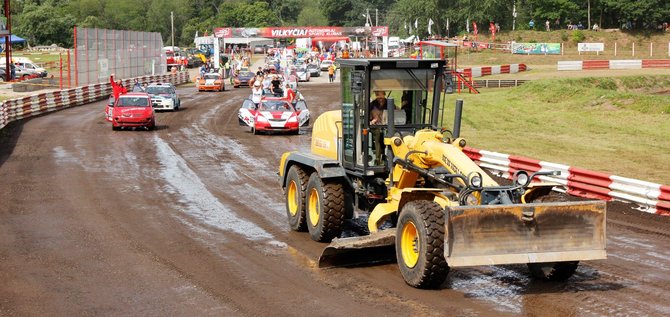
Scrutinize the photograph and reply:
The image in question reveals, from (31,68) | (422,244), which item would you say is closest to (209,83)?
(31,68)

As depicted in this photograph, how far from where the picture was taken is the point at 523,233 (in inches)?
403

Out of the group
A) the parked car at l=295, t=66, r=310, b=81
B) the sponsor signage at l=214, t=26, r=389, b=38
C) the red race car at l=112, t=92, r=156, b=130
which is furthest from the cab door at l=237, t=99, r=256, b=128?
the sponsor signage at l=214, t=26, r=389, b=38

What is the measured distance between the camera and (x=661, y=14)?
108750 mm

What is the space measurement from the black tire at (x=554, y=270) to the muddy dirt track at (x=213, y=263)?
6.0 inches

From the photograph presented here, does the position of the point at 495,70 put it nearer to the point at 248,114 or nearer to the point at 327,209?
the point at 248,114

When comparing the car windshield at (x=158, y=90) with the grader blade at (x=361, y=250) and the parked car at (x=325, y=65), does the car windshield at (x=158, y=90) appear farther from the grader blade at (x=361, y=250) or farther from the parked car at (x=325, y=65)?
the parked car at (x=325, y=65)

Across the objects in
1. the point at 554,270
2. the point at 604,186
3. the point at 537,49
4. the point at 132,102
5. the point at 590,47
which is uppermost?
the point at 590,47

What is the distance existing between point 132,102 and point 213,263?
23.7 meters

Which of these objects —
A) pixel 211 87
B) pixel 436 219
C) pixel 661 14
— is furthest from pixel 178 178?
pixel 661 14

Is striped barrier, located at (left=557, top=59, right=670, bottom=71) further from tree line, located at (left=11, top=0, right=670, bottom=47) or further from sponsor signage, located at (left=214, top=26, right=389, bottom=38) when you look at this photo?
tree line, located at (left=11, top=0, right=670, bottom=47)

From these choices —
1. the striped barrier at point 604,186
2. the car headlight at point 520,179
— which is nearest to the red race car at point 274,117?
the striped barrier at point 604,186

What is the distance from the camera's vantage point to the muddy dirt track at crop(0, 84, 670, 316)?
10.3m

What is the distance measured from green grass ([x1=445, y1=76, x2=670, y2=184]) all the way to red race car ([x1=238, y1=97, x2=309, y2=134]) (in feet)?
20.8

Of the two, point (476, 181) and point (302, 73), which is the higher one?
point (302, 73)
